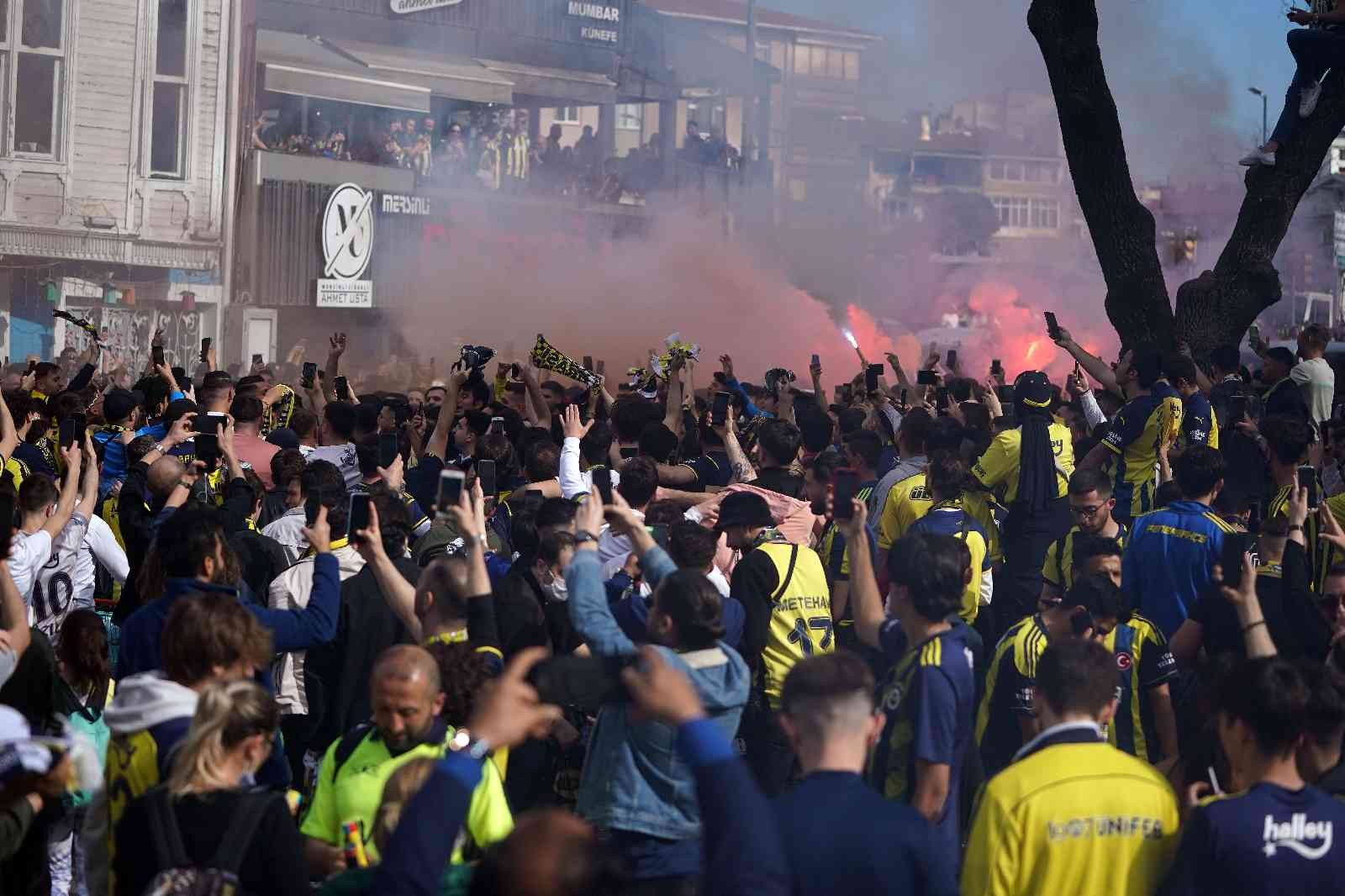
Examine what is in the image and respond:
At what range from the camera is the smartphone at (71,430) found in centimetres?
896

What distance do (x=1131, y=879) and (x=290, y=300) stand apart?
23247 millimetres

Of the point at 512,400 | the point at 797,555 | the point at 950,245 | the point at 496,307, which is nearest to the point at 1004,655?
the point at 797,555

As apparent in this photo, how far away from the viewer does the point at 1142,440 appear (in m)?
8.80

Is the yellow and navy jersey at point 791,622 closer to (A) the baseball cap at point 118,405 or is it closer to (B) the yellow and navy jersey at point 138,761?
(B) the yellow and navy jersey at point 138,761

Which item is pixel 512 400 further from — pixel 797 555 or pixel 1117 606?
pixel 1117 606

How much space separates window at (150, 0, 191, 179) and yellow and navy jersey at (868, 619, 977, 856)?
21682 millimetres

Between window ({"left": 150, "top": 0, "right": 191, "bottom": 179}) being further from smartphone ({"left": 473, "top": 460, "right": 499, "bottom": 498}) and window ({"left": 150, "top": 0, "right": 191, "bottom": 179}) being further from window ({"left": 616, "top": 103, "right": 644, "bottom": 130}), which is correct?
window ({"left": 616, "top": 103, "right": 644, "bottom": 130})

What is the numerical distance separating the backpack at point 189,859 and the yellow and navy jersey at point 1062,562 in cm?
425

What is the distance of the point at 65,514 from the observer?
21.1 feet

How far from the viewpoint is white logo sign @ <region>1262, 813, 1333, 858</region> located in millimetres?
3469

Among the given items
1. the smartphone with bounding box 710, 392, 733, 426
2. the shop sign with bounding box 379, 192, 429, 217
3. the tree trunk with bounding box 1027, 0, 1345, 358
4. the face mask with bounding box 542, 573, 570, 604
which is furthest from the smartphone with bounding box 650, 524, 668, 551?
the shop sign with bounding box 379, 192, 429, 217

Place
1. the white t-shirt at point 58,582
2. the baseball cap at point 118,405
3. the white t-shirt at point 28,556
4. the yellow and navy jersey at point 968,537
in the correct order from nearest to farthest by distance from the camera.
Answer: the white t-shirt at point 28,556, the white t-shirt at point 58,582, the yellow and navy jersey at point 968,537, the baseball cap at point 118,405

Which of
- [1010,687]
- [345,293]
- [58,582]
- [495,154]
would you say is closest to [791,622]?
[1010,687]

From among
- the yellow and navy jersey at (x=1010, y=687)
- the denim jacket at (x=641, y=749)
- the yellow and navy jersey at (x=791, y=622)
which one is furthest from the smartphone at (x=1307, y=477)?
the denim jacket at (x=641, y=749)
